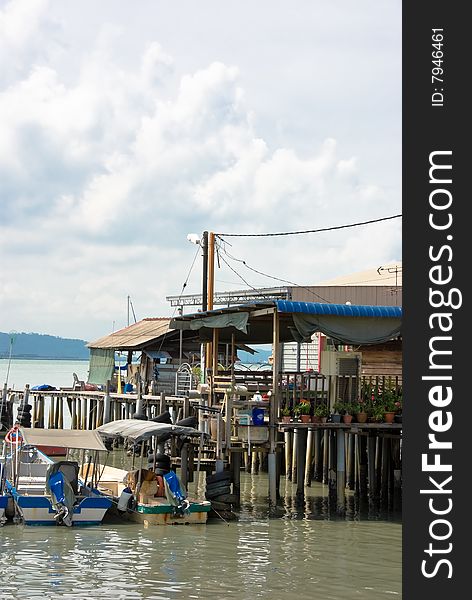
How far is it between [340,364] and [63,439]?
21.7ft

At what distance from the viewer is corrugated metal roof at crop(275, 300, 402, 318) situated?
21.9 m

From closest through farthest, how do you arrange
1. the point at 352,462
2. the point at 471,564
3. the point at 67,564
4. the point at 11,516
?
the point at 471,564
the point at 67,564
the point at 11,516
the point at 352,462

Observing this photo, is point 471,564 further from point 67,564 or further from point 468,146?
point 67,564

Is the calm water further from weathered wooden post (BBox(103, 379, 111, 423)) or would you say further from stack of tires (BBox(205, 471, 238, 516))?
weathered wooden post (BBox(103, 379, 111, 423))

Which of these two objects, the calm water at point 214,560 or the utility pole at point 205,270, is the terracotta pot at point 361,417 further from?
the utility pole at point 205,270

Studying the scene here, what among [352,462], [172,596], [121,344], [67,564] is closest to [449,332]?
[172,596]

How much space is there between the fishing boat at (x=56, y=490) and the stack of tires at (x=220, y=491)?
96.3 inches

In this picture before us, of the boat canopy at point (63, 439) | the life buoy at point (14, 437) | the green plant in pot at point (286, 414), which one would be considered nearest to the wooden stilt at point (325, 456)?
the green plant in pot at point (286, 414)

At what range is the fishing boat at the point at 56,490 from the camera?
19.9 m

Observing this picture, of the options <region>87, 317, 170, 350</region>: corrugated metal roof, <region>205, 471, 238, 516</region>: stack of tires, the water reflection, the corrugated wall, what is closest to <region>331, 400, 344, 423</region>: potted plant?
the water reflection

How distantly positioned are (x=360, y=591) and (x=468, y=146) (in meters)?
9.01

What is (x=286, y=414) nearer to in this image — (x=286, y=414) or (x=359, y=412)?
(x=286, y=414)

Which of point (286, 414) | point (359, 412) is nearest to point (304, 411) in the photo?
point (286, 414)

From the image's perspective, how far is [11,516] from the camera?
20.4 m
